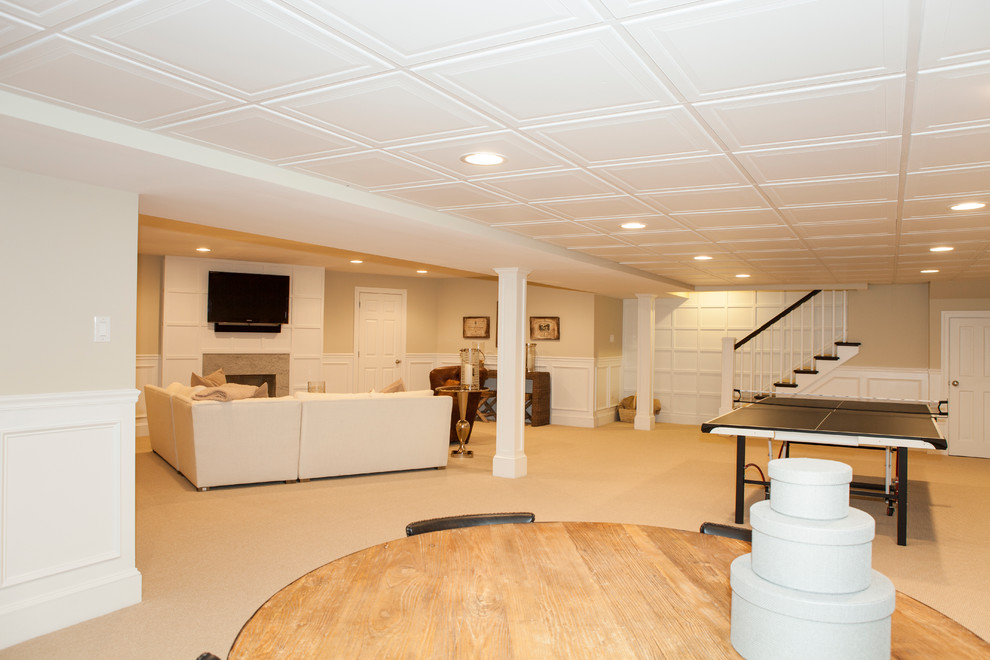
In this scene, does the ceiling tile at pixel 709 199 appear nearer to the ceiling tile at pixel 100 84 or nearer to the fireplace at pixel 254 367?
the ceiling tile at pixel 100 84

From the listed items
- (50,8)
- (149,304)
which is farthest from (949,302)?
(149,304)

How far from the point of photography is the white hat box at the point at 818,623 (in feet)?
3.41

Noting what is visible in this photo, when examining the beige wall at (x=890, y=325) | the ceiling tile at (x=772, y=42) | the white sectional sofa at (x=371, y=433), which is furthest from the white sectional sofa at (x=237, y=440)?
the beige wall at (x=890, y=325)

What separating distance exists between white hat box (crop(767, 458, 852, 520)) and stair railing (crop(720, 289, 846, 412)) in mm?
8570

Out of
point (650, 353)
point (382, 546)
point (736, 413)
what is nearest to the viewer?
point (382, 546)

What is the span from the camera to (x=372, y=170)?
324 cm

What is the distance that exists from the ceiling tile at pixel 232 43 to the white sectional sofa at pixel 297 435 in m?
3.88

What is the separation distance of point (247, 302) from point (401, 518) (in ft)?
17.1

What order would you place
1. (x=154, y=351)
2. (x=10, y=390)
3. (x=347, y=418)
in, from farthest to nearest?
(x=154, y=351), (x=347, y=418), (x=10, y=390)

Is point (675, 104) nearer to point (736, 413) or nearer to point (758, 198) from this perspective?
point (758, 198)

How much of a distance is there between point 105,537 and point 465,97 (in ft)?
8.91

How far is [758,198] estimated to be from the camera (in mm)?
3781

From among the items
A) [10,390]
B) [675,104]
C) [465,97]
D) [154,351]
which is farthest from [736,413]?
[154,351]

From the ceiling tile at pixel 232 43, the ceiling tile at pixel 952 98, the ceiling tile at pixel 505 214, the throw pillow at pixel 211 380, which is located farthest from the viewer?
the throw pillow at pixel 211 380
